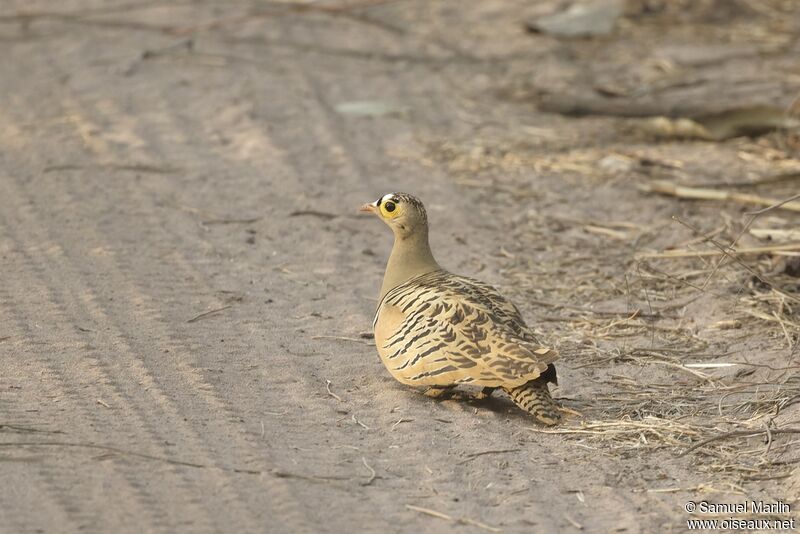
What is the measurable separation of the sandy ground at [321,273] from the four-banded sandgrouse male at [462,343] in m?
0.17

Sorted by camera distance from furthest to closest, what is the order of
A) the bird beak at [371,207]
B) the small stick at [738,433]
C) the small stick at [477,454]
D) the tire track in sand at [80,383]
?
the bird beak at [371,207] < the small stick at [738,433] < the small stick at [477,454] < the tire track in sand at [80,383]

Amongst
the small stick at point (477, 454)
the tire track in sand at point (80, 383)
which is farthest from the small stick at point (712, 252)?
the tire track in sand at point (80, 383)

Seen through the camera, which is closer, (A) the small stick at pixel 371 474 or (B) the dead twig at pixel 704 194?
(A) the small stick at pixel 371 474

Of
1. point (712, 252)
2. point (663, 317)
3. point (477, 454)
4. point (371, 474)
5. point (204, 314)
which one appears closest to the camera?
point (371, 474)

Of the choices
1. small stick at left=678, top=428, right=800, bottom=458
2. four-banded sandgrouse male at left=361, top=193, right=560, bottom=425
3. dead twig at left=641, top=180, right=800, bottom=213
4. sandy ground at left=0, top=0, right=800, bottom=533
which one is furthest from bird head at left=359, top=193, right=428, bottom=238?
dead twig at left=641, top=180, right=800, bottom=213

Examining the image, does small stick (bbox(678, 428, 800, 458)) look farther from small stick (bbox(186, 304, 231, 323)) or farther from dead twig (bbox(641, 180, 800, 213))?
dead twig (bbox(641, 180, 800, 213))

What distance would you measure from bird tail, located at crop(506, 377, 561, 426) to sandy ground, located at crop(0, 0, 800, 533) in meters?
0.08

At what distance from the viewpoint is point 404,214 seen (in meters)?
5.41

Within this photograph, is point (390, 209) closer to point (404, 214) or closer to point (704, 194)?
point (404, 214)

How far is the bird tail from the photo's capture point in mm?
4672

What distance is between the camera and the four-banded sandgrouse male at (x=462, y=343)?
15.0 feet

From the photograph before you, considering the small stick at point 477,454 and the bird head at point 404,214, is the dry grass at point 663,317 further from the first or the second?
the bird head at point 404,214

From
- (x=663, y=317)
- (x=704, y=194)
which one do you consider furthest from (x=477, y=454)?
(x=704, y=194)

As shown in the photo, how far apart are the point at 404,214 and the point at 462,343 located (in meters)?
0.93
